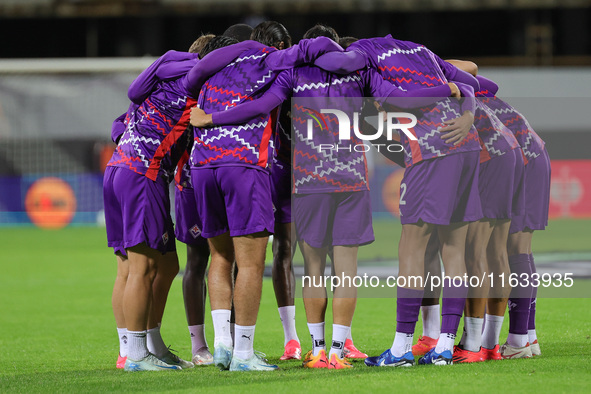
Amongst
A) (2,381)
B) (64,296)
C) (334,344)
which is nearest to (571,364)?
(334,344)

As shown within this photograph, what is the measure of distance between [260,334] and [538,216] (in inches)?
105

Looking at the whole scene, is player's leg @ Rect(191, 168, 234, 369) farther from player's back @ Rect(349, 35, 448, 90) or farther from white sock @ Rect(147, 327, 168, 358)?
player's back @ Rect(349, 35, 448, 90)

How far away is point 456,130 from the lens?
5.36 meters

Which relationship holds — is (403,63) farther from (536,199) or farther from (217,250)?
(217,250)

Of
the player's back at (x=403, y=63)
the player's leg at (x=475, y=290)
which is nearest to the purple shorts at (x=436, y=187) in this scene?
the player's leg at (x=475, y=290)

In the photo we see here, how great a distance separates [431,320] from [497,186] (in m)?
1.05

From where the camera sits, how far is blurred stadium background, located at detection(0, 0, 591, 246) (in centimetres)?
2205

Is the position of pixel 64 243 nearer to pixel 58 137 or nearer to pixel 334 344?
pixel 58 137

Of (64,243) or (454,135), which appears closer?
(454,135)

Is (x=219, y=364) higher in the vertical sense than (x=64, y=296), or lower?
higher

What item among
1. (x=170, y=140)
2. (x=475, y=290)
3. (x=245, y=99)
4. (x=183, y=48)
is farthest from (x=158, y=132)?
(x=183, y=48)

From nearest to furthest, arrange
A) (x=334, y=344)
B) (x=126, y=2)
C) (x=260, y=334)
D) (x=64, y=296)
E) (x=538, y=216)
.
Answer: (x=334, y=344), (x=538, y=216), (x=260, y=334), (x=64, y=296), (x=126, y=2)

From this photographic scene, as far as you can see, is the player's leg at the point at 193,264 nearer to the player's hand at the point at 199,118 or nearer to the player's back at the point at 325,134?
the player's hand at the point at 199,118

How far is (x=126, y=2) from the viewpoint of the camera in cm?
2848
